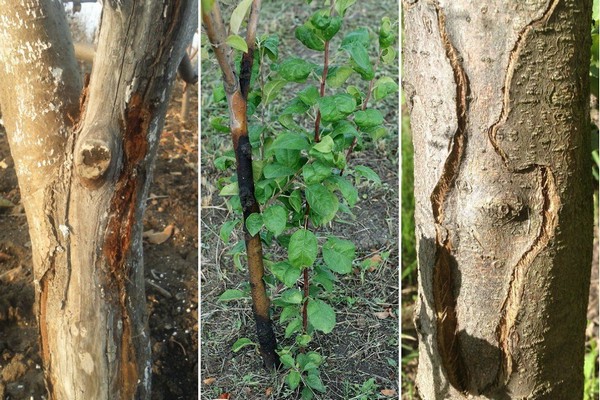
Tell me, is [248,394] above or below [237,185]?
below

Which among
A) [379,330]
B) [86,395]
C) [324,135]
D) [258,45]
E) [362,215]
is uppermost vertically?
[258,45]

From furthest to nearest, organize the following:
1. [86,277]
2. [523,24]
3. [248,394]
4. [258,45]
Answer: [86,277], [248,394], [258,45], [523,24]

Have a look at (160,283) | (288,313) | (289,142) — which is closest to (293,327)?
Answer: (288,313)

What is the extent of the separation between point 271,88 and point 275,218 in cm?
20

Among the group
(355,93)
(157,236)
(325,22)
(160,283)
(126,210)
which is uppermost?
(325,22)

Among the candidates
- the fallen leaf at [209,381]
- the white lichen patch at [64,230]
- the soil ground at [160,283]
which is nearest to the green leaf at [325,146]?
the fallen leaf at [209,381]

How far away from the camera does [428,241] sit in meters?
0.92

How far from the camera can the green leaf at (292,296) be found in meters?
1.25

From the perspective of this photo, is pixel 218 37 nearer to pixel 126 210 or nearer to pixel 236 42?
pixel 236 42

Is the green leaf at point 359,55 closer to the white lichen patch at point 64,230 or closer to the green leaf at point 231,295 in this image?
the green leaf at point 231,295

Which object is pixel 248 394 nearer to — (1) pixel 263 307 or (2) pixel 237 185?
(1) pixel 263 307

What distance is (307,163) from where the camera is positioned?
3.82 feet

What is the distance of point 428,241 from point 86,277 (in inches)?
29.1

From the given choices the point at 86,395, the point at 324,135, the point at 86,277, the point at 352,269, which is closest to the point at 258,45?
the point at 324,135
